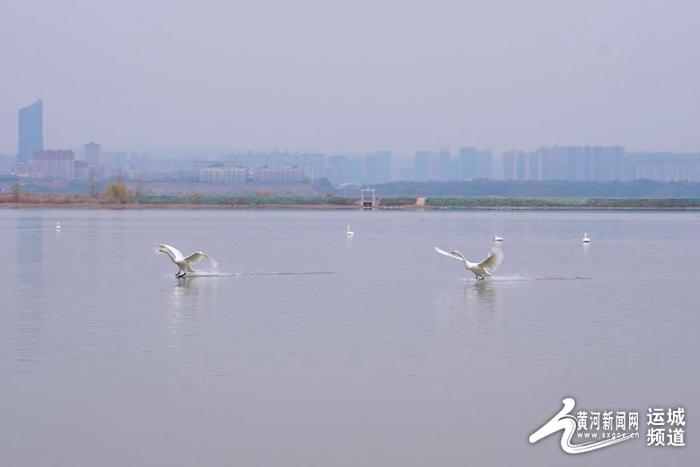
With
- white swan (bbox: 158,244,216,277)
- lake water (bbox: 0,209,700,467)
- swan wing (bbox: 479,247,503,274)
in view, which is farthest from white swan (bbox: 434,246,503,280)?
white swan (bbox: 158,244,216,277)

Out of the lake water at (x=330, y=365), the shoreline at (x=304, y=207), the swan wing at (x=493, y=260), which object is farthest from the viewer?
the shoreline at (x=304, y=207)

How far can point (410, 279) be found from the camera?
27.0 metres

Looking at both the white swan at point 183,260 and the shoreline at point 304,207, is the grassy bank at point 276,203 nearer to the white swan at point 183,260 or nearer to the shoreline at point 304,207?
the shoreline at point 304,207

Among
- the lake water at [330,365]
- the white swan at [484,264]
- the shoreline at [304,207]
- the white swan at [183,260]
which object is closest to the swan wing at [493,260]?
the white swan at [484,264]

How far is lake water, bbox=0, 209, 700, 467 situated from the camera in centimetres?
1052

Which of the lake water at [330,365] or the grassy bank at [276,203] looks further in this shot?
the grassy bank at [276,203]

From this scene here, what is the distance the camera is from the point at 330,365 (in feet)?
46.4

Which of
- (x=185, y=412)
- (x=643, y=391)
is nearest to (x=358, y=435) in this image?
(x=185, y=412)

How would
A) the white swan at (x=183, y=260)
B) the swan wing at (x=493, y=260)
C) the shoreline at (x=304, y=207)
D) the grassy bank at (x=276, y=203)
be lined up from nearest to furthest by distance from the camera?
the swan wing at (x=493, y=260) < the white swan at (x=183, y=260) < the shoreline at (x=304, y=207) < the grassy bank at (x=276, y=203)

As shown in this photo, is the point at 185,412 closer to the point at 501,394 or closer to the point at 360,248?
the point at 501,394

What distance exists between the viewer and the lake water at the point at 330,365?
10516mm

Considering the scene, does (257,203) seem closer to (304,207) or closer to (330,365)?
(304,207)

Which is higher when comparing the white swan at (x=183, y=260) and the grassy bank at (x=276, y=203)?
the white swan at (x=183, y=260)

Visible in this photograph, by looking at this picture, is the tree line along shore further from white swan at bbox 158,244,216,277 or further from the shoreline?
white swan at bbox 158,244,216,277
